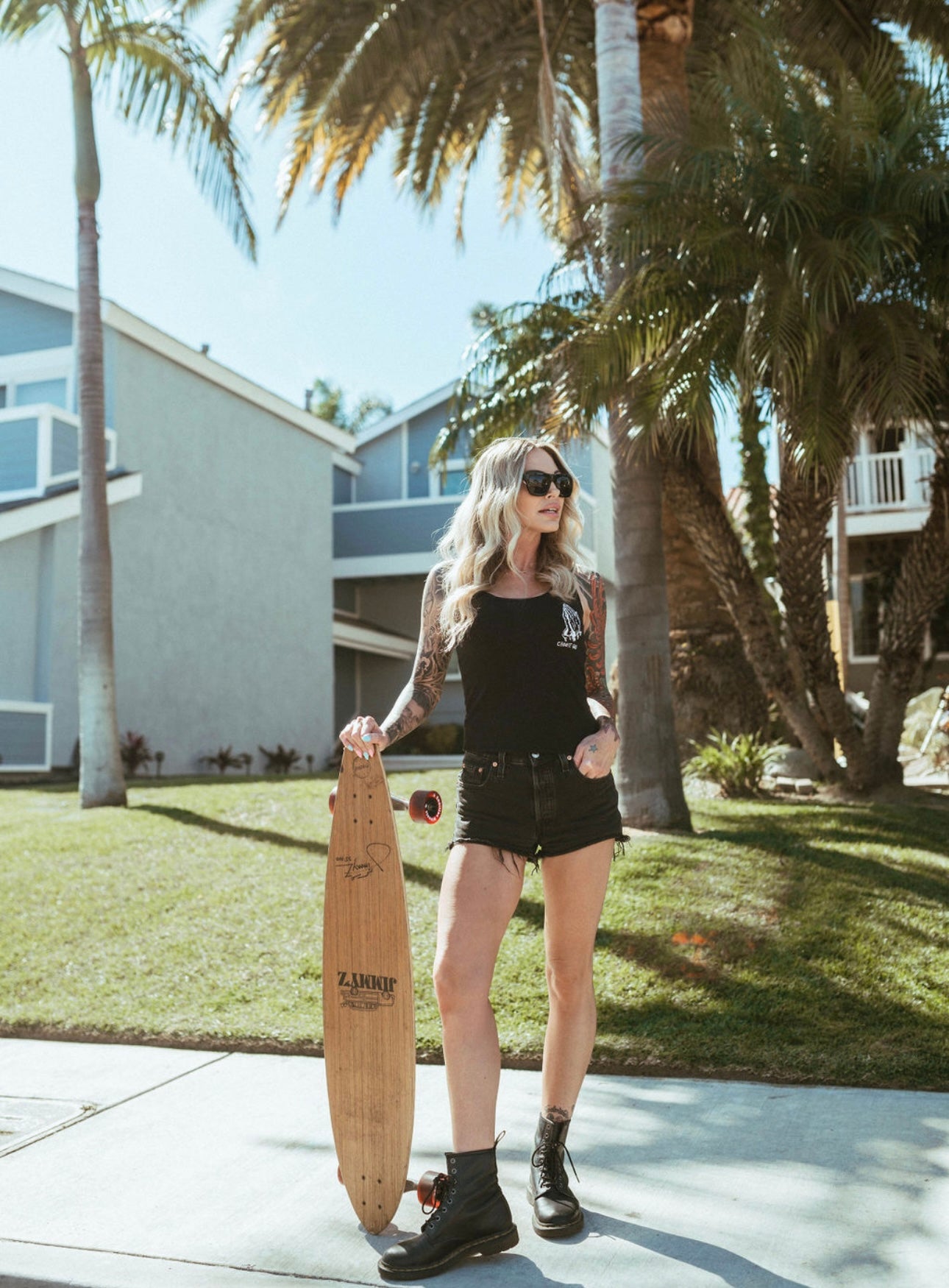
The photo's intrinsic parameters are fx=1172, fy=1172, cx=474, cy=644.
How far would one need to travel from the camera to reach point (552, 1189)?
3.08 meters

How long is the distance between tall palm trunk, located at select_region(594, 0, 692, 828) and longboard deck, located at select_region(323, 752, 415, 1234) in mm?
5203

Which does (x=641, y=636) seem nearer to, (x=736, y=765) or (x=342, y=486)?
(x=736, y=765)

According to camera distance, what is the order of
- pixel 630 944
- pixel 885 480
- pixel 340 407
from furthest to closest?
pixel 340 407
pixel 885 480
pixel 630 944

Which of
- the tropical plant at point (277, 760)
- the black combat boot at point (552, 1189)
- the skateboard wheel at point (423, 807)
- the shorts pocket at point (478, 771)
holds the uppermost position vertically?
the shorts pocket at point (478, 771)

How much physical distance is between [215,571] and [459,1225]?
17.2 m

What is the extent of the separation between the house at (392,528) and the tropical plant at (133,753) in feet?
21.8

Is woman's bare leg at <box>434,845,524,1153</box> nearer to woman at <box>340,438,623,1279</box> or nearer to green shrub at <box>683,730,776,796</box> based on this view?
woman at <box>340,438,623,1279</box>

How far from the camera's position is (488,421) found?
1010 centimetres

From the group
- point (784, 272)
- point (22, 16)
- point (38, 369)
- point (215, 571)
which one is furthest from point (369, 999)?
point (38, 369)

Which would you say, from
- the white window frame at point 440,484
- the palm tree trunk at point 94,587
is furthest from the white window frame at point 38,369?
the white window frame at point 440,484

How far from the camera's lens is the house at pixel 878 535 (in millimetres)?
20828

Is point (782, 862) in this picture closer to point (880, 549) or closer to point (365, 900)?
point (365, 900)

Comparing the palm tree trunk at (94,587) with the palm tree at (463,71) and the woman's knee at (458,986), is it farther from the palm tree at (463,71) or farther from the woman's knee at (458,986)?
the woman's knee at (458,986)

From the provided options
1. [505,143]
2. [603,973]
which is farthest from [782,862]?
[505,143]
